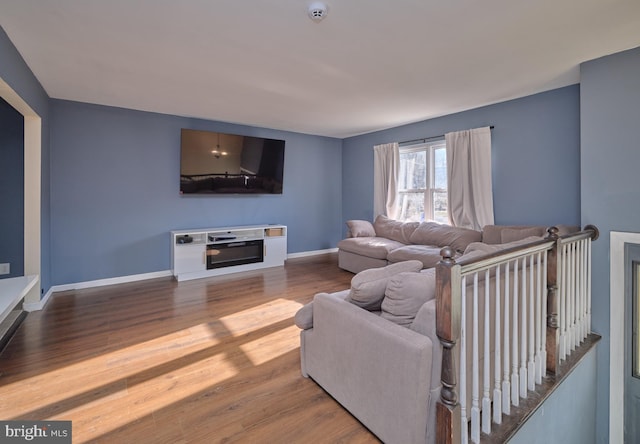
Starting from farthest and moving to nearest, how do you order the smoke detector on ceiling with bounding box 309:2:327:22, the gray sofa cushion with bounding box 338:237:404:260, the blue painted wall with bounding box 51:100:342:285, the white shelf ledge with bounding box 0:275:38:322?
the gray sofa cushion with bounding box 338:237:404:260, the blue painted wall with bounding box 51:100:342:285, the white shelf ledge with bounding box 0:275:38:322, the smoke detector on ceiling with bounding box 309:2:327:22

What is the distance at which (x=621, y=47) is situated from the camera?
2584 millimetres

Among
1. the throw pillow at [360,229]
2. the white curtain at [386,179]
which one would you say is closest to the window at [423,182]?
the white curtain at [386,179]

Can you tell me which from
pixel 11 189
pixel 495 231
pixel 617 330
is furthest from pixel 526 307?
pixel 11 189

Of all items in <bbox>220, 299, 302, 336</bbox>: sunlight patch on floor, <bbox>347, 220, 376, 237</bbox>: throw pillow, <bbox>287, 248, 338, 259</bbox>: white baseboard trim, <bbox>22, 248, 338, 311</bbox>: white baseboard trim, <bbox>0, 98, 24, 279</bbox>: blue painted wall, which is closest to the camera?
<bbox>220, 299, 302, 336</bbox>: sunlight patch on floor

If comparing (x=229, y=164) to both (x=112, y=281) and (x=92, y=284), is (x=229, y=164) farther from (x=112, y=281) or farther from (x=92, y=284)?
(x=92, y=284)

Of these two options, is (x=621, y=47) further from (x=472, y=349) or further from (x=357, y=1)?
(x=472, y=349)

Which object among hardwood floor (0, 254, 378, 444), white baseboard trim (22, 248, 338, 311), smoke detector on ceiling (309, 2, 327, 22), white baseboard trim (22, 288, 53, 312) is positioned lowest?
hardwood floor (0, 254, 378, 444)

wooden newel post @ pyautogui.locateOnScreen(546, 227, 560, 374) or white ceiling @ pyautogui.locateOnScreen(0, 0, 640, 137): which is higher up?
white ceiling @ pyautogui.locateOnScreen(0, 0, 640, 137)

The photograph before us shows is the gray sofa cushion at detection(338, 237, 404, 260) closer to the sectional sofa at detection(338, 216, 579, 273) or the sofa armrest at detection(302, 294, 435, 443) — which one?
the sectional sofa at detection(338, 216, 579, 273)

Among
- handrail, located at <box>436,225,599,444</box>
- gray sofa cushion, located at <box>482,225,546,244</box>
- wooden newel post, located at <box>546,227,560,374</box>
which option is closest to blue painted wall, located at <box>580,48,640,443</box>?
handrail, located at <box>436,225,599,444</box>

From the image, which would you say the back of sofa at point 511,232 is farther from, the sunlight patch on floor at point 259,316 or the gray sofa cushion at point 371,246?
the sunlight patch on floor at point 259,316

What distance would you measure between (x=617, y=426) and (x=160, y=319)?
14.3 feet

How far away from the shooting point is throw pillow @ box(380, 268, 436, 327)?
1646 millimetres

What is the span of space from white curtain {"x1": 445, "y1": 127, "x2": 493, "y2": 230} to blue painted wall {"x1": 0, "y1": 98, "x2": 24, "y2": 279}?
5.59m
